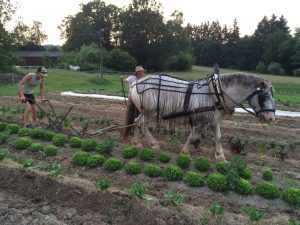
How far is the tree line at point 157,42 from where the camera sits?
63781mm

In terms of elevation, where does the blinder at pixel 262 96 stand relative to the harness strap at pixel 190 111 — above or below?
above

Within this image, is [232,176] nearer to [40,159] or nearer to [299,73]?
[40,159]

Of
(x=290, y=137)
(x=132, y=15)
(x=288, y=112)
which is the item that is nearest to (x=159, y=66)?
(x=132, y=15)

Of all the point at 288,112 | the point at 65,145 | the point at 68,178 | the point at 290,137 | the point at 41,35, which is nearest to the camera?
the point at 68,178

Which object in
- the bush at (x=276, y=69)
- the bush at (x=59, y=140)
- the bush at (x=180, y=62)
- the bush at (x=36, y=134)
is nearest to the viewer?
the bush at (x=59, y=140)

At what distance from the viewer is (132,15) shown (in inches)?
2606

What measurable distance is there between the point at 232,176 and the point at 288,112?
41.3 feet

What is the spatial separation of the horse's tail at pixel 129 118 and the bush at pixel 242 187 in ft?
11.1

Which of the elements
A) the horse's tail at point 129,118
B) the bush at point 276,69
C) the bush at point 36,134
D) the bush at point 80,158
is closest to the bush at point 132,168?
the bush at point 80,158

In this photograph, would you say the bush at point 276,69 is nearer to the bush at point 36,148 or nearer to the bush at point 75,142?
the bush at point 75,142

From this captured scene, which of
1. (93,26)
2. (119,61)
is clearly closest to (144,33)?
(119,61)

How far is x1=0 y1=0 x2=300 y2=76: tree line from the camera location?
63.8m

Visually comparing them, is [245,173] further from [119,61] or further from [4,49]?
[119,61]

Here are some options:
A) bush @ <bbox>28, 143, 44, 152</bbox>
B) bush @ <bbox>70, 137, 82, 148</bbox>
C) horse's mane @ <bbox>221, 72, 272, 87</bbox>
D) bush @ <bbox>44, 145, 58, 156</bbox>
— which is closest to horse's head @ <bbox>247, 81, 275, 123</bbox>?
horse's mane @ <bbox>221, 72, 272, 87</bbox>
